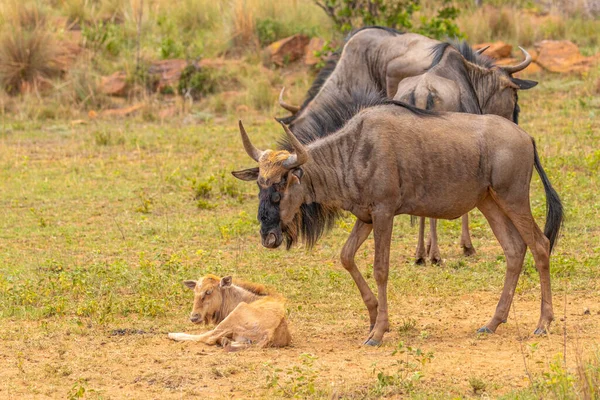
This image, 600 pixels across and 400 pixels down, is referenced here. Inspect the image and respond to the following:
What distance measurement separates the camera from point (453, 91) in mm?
9906

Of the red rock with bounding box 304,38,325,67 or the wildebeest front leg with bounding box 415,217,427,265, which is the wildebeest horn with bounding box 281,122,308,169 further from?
the red rock with bounding box 304,38,325,67

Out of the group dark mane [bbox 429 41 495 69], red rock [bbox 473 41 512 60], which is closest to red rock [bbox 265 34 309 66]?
red rock [bbox 473 41 512 60]

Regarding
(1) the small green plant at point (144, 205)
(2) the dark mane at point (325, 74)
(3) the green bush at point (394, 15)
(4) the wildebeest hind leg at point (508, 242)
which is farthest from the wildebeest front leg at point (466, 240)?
(3) the green bush at point (394, 15)

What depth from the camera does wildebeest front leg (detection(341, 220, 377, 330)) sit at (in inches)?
293

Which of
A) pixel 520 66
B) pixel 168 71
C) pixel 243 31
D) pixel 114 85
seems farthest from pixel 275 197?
pixel 243 31

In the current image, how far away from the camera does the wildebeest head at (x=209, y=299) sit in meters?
7.54

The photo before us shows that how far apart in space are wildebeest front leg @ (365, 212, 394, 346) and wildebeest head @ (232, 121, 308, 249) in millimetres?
578

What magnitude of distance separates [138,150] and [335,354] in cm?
878

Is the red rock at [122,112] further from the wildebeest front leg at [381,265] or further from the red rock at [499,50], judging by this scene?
the wildebeest front leg at [381,265]

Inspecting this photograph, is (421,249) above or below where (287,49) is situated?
above

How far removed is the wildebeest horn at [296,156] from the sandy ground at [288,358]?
4.02 ft

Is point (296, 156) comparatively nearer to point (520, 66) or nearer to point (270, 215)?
point (270, 215)

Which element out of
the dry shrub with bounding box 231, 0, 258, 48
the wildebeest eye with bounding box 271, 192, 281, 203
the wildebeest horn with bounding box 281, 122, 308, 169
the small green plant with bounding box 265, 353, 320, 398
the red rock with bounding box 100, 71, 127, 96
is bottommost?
the red rock with bounding box 100, 71, 127, 96

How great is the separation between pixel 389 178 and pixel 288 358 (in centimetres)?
144
